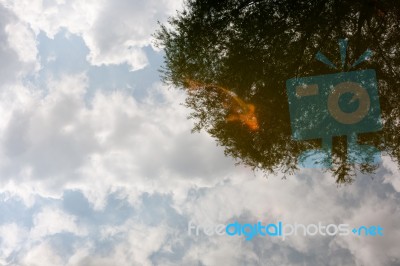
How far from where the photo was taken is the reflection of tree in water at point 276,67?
15039 millimetres

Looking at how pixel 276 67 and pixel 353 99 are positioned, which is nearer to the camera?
pixel 353 99

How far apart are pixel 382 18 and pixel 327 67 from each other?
4.03 m

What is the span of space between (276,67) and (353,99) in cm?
386

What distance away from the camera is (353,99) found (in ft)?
48.0

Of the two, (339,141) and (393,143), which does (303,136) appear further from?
(393,143)

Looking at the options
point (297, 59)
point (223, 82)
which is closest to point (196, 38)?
point (223, 82)

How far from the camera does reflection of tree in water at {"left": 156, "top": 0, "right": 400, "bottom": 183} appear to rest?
49.3 ft

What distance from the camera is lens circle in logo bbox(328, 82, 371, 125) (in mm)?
14516

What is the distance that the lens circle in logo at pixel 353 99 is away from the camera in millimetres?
14516

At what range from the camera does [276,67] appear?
15750 mm

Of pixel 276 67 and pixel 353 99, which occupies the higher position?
pixel 276 67

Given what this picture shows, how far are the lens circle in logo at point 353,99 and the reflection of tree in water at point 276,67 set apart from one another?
2.85 feet

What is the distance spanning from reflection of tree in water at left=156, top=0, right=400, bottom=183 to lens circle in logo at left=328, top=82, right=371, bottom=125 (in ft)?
2.85

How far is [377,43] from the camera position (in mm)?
15391
